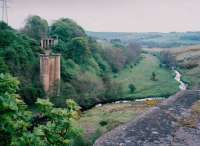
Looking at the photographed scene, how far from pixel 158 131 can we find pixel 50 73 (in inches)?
2159

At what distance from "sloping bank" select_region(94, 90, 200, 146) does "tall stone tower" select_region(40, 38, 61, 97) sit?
168 feet

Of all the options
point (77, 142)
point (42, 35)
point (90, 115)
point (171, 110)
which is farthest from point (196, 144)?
point (42, 35)

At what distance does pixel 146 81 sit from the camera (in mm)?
85625

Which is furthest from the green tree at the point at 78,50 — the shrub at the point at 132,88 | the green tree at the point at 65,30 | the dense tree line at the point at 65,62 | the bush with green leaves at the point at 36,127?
the bush with green leaves at the point at 36,127

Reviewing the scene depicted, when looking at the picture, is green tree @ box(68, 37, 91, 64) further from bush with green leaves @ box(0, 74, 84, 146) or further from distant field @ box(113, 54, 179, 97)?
bush with green leaves @ box(0, 74, 84, 146)

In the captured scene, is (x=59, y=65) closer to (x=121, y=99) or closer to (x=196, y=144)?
(x=121, y=99)

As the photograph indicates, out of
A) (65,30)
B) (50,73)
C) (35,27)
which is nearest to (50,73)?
(50,73)

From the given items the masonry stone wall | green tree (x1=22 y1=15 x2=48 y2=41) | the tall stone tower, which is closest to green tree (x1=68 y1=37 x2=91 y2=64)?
green tree (x1=22 y1=15 x2=48 y2=41)

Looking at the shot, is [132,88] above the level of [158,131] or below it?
below

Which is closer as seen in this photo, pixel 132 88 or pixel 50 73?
pixel 50 73

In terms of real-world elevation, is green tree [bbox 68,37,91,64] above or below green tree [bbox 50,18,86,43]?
below

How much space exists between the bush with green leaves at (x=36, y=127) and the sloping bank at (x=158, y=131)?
75.7 inches

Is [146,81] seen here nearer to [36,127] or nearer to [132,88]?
[132,88]

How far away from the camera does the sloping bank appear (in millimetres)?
5898
